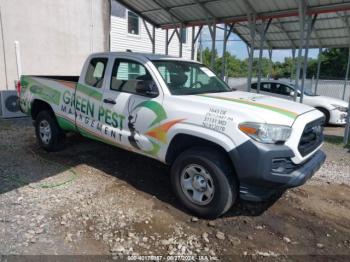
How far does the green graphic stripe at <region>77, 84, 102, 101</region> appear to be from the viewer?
500 cm

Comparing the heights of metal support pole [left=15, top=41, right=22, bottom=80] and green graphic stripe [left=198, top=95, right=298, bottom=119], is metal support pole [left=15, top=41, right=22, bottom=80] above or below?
above

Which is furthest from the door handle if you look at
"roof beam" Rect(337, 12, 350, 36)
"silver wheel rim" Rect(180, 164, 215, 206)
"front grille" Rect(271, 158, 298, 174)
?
"roof beam" Rect(337, 12, 350, 36)

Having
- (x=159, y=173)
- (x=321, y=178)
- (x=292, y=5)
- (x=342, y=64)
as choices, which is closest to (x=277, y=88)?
(x=292, y=5)

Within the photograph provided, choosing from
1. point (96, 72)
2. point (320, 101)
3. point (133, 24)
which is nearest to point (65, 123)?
point (96, 72)

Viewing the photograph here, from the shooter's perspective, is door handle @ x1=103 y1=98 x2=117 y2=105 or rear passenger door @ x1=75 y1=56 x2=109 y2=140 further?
rear passenger door @ x1=75 y1=56 x2=109 y2=140

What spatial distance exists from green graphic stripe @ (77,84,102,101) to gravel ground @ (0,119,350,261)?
1290mm

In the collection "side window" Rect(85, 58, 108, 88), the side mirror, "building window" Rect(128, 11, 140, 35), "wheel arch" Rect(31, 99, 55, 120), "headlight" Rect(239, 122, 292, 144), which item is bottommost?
"wheel arch" Rect(31, 99, 55, 120)

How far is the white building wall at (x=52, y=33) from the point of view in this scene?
33.9ft

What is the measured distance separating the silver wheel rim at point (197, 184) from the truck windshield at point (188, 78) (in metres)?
1.08

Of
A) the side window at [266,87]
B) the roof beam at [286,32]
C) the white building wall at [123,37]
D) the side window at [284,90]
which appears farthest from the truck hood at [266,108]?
the white building wall at [123,37]

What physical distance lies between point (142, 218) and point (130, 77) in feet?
6.98

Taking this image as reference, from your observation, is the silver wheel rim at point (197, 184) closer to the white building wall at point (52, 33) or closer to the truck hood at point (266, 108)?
the truck hood at point (266, 108)

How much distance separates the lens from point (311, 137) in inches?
155

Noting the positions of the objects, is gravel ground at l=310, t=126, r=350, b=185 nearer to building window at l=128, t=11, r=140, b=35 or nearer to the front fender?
the front fender
